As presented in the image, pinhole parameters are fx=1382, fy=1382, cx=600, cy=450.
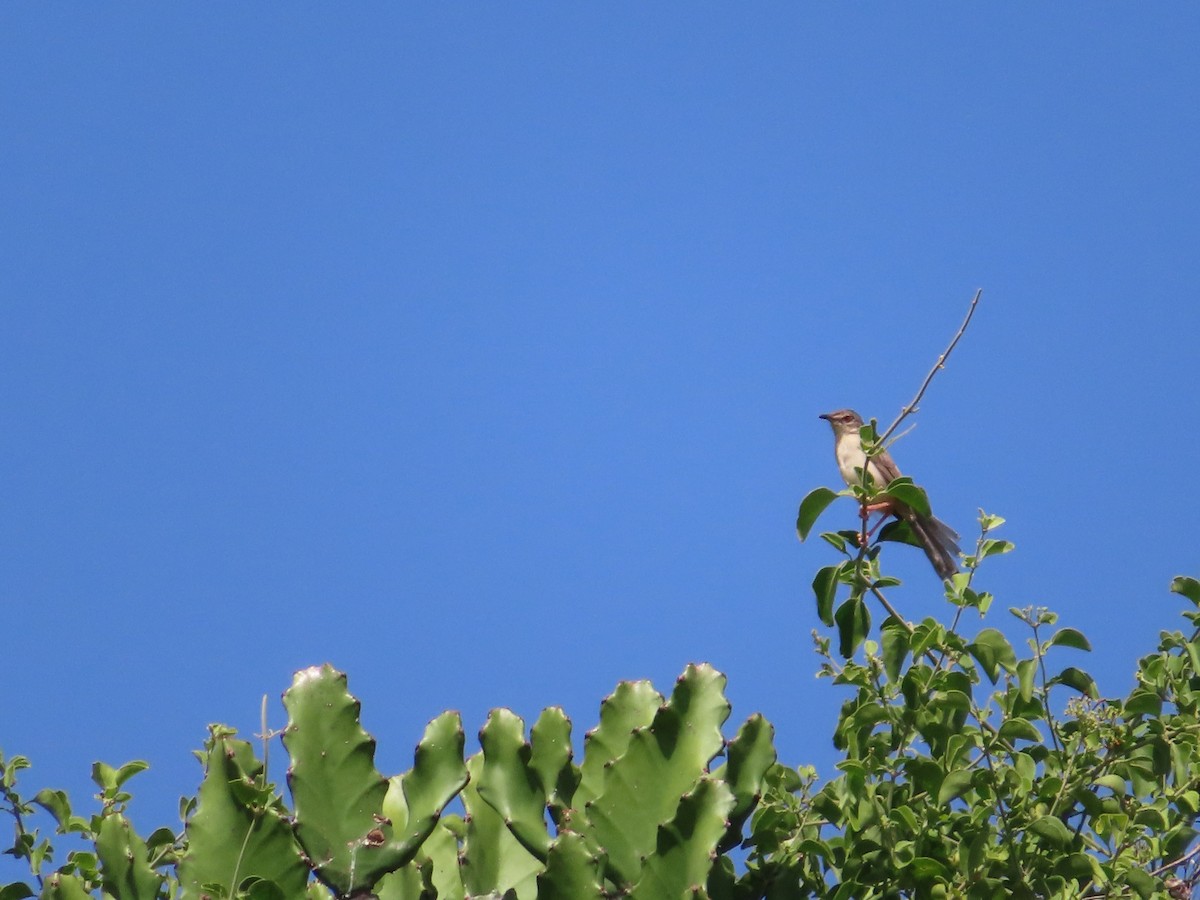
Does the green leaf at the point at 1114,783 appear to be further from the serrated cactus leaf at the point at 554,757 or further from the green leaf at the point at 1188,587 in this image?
the serrated cactus leaf at the point at 554,757

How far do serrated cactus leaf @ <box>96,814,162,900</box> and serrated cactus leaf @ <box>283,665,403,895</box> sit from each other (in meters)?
0.47

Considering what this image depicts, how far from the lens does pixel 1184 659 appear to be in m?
4.30

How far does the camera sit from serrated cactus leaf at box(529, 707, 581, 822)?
389 cm

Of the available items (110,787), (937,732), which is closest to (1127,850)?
(937,732)

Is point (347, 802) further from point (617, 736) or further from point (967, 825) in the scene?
point (967, 825)

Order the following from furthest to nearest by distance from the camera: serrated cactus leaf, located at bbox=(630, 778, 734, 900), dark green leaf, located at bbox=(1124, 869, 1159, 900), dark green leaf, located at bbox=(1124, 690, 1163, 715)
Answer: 1. dark green leaf, located at bbox=(1124, 690, 1163, 715)
2. dark green leaf, located at bbox=(1124, 869, 1159, 900)
3. serrated cactus leaf, located at bbox=(630, 778, 734, 900)

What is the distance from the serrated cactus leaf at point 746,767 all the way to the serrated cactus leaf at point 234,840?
46.1 inches

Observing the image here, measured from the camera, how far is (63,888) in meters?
3.71

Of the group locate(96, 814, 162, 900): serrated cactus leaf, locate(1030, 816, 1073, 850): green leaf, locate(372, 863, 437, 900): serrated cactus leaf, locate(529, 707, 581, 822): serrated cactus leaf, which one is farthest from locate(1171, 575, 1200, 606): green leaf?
locate(96, 814, 162, 900): serrated cactus leaf

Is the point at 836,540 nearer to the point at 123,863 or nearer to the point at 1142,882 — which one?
the point at 1142,882

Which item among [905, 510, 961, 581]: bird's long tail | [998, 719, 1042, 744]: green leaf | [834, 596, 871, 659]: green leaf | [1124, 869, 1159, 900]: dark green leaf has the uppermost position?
[905, 510, 961, 581]: bird's long tail

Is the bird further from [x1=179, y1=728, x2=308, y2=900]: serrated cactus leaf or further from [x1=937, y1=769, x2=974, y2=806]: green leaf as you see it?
[x1=179, y1=728, x2=308, y2=900]: serrated cactus leaf

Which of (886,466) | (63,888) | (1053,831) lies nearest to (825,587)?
(1053,831)

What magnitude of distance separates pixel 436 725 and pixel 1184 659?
233 cm
